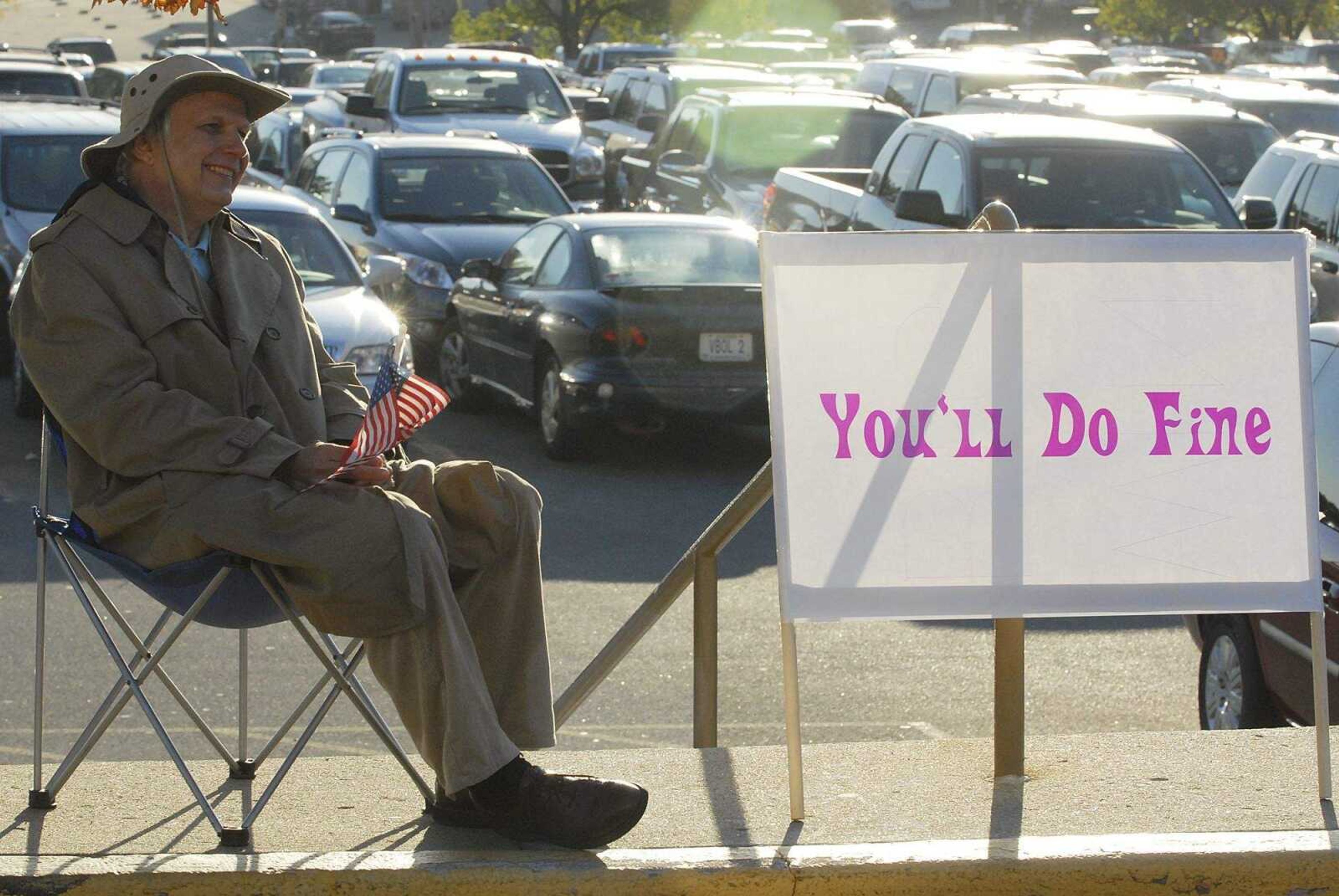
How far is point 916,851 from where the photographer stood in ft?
12.6

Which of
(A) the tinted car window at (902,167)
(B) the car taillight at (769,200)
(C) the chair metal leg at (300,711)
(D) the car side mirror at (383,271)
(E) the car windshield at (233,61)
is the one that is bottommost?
(E) the car windshield at (233,61)

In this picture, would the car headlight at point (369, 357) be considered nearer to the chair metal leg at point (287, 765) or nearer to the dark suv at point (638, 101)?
the chair metal leg at point (287, 765)

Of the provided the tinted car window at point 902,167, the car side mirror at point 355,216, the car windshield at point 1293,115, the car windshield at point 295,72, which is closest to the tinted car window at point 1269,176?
the tinted car window at point 902,167

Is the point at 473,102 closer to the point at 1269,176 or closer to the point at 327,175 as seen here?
the point at 327,175

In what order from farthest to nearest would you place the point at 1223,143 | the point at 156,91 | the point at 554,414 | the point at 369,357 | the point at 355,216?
the point at 1223,143 < the point at 355,216 < the point at 554,414 < the point at 369,357 < the point at 156,91

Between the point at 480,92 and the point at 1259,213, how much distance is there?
11.1 meters

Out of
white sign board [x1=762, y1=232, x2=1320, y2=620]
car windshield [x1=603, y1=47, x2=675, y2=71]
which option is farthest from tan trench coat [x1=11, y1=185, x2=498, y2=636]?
car windshield [x1=603, y1=47, x2=675, y2=71]

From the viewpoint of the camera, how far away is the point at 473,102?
21297mm

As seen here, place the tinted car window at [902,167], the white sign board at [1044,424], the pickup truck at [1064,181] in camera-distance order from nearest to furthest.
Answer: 1. the white sign board at [1044,424]
2. the pickup truck at [1064,181]
3. the tinted car window at [902,167]

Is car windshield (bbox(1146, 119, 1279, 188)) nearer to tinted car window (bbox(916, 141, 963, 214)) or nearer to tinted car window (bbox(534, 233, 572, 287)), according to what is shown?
tinted car window (bbox(916, 141, 963, 214))

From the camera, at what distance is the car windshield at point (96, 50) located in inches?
1964

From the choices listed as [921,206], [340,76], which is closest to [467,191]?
[921,206]

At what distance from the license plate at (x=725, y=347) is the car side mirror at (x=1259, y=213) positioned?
3.38m

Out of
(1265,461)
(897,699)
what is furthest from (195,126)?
(897,699)
